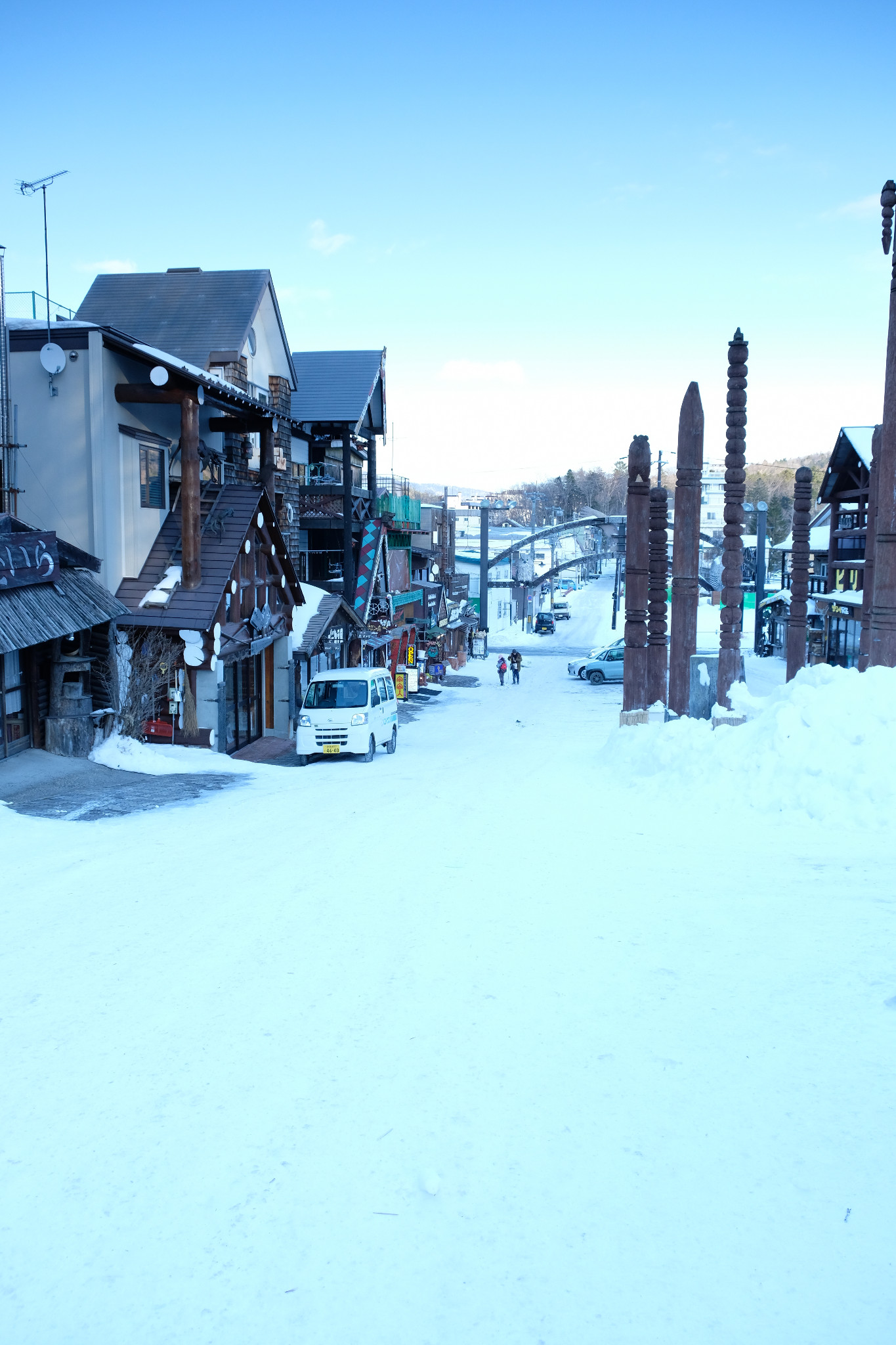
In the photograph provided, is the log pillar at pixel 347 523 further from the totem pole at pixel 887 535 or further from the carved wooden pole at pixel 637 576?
the totem pole at pixel 887 535

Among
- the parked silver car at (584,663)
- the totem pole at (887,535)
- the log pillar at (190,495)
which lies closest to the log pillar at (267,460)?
the log pillar at (190,495)

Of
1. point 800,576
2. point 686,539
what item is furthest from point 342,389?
point 686,539

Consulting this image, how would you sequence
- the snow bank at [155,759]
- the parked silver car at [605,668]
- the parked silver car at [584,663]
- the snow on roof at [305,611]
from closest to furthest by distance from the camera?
the snow bank at [155,759]
the snow on roof at [305,611]
the parked silver car at [605,668]
the parked silver car at [584,663]

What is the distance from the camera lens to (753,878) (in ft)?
28.3

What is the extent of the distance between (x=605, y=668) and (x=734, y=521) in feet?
97.9

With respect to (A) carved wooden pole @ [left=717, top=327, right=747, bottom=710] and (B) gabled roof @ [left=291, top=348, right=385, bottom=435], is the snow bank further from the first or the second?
(B) gabled roof @ [left=291, top=348, right=385, bottom=435]

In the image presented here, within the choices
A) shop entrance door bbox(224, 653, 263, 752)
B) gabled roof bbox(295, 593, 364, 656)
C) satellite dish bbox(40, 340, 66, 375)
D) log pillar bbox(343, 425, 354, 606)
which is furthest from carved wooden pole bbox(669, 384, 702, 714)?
log pillar bbox(343, 425, 354, 606)

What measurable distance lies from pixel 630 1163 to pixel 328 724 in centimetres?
1584

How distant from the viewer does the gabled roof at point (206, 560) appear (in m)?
19.2

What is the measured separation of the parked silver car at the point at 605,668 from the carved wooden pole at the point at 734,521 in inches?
1165

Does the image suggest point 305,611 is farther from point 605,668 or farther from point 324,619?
point 605,668

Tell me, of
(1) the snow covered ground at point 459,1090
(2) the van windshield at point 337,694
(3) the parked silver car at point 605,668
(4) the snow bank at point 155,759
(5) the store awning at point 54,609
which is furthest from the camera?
(3) the parked silver car at point 605,668

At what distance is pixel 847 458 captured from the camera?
31281 millimetres

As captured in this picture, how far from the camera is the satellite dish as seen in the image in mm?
17906
